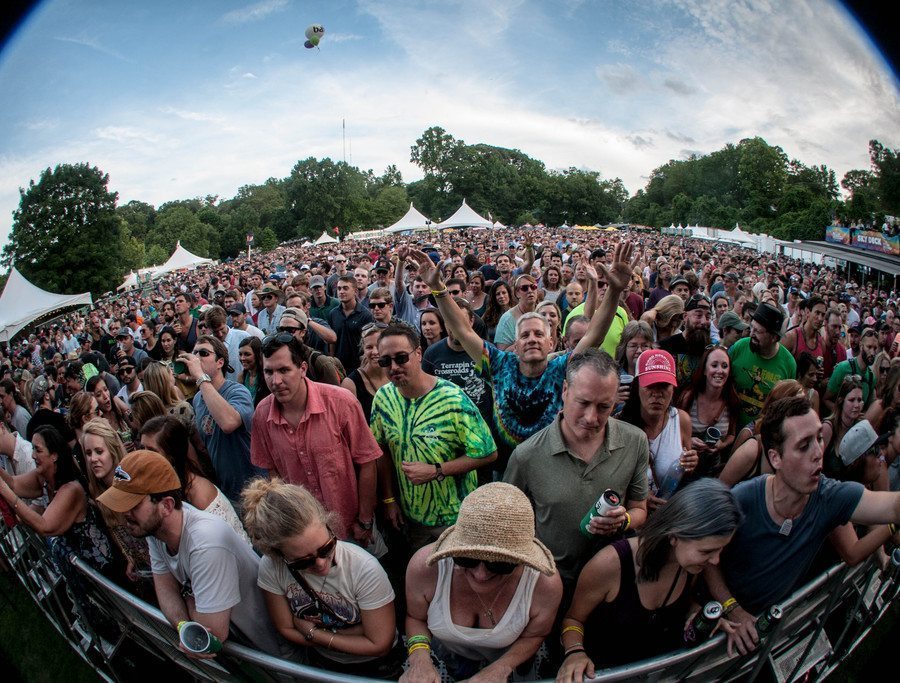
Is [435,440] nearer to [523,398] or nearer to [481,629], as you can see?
[523,398]

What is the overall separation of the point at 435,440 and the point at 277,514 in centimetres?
101

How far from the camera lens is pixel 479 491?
1.92 meters

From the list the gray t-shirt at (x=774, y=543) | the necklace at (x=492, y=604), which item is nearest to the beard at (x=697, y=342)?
the gray t-shirt at (x=774, y=543)

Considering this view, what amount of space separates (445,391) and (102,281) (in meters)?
47.8

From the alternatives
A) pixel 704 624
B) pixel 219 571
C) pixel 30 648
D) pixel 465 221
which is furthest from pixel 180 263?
pixel 704 624

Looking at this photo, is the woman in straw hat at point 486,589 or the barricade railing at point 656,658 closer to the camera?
the woman in straw hat at point 486,589

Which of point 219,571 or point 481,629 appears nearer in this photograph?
point 481,629

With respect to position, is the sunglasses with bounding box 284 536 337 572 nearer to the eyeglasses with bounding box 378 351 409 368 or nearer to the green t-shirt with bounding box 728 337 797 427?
the eyeglasses with bounding box 378 351 409 368

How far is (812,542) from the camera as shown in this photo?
2.21 meters

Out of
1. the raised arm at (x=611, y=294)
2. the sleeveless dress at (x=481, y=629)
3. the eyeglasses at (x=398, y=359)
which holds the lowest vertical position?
the sleeveless dress at (x=481, y=629)

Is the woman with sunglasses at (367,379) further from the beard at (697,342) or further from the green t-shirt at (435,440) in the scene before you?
the beard at (697,342)

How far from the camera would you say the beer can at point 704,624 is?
2.00 m

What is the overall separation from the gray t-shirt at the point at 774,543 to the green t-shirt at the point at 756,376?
5.23ft

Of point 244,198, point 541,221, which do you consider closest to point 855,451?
point 541,221
